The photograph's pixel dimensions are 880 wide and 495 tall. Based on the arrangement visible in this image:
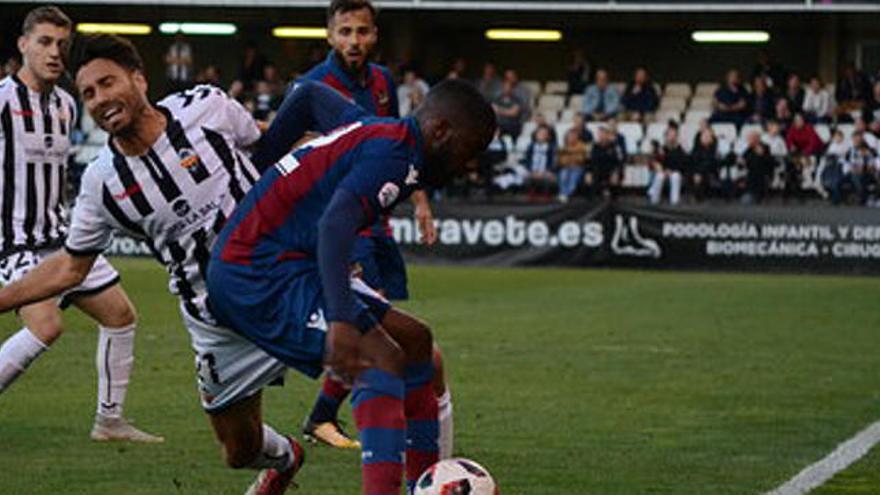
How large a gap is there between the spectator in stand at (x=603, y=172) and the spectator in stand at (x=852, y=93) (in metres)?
4.74

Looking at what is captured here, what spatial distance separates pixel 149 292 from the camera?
77.3 ft

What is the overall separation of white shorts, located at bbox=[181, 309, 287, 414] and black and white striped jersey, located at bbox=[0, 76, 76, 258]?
3.58m

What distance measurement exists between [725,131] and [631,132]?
1646mm

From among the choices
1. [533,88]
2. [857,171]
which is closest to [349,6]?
[857,171]

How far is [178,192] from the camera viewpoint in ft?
25.7

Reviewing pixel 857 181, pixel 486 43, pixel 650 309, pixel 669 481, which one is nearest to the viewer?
pixel 669 481

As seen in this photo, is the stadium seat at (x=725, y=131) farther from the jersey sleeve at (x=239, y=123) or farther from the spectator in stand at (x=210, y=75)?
the jersey sleeve at (x=239, y=123)

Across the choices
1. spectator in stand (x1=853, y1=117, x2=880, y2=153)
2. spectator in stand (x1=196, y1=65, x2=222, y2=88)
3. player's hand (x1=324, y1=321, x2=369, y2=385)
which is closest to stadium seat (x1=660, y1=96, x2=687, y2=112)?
spectator in stand (x1=853, y1=117, x2=880, y2=153)

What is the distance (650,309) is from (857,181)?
1082 centimetres

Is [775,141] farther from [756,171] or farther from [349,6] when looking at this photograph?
[349,6]

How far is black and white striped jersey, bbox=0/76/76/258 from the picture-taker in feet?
36.9

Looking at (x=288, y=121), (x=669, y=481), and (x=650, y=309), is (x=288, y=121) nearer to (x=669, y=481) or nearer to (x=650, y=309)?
(x=669, y=481)

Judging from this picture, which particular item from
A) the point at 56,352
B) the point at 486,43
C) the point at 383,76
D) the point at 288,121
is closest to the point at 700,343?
the point at 56,352

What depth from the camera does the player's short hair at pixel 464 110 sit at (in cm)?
706
